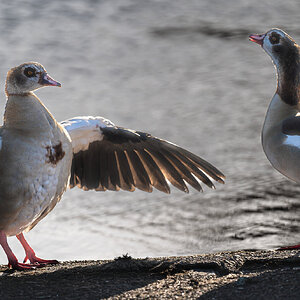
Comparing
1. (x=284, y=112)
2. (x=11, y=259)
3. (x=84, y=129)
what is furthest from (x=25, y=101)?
(x=284, y=112)

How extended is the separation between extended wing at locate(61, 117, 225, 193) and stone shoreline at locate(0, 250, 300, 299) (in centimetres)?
96

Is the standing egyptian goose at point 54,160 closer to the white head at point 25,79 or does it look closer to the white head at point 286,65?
the white head at point 25,79

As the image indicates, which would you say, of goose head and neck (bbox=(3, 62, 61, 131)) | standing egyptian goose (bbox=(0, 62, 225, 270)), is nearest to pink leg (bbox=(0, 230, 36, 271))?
standing egyptian goose (bbox=(0, 62, 225, 270))

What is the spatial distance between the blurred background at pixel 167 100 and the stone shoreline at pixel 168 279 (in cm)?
177

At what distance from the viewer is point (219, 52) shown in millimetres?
11734

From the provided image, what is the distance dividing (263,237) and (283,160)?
4.36 ft

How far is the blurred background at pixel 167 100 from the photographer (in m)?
6.84

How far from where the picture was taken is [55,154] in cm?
484

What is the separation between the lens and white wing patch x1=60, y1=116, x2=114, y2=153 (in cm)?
555

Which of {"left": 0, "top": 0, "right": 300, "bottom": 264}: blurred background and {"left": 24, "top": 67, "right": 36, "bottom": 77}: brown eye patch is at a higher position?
{"left": 24, "top": 67, "right": 36, "bottom": 77}: brown eye patch

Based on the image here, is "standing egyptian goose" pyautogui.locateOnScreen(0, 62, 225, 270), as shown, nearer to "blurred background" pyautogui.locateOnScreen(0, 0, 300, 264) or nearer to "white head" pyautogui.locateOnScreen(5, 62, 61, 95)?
"white head" pyautogui.locateOnScreen(5, 62, 61, 95)

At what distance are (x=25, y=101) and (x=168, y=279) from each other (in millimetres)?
1531

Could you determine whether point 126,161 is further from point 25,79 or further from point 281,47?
point 281,47

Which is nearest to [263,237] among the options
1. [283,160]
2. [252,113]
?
[283,160]
